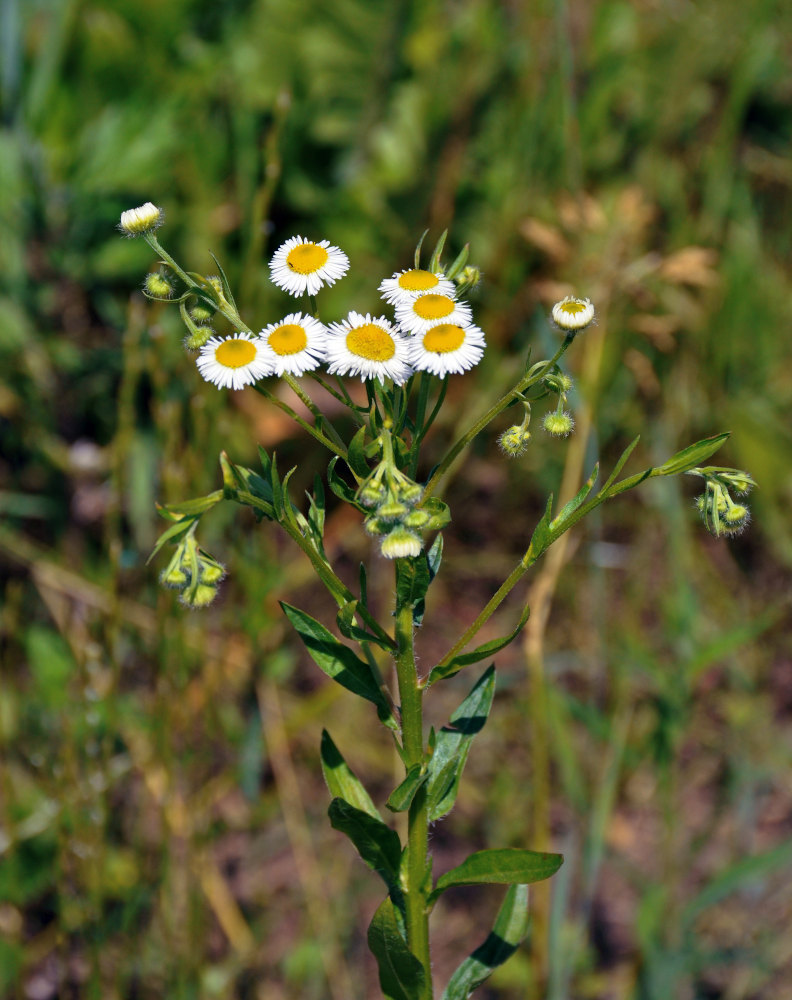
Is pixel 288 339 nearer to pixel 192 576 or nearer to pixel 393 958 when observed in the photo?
pixel 192 576

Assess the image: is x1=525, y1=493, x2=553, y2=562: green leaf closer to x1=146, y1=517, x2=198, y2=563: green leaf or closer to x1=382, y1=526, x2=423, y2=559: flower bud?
x1=382, y1=526, x2=423, y2=559: flower bud

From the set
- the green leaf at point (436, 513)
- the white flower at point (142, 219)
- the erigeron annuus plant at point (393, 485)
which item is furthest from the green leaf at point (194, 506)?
the white flower at point (142, 219)

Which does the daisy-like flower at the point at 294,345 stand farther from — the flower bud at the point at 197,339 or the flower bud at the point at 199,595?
the flower bud at the point at 199,595

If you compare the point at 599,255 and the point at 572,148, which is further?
the point at 599,255

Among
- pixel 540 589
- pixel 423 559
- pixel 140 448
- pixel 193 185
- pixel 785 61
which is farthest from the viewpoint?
pixel 785 61

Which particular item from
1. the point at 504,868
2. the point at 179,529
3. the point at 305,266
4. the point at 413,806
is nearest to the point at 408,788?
the point at 413,806

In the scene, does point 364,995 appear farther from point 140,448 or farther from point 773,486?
point 773,486

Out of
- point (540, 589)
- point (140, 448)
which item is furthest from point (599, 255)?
point (140, 448)
